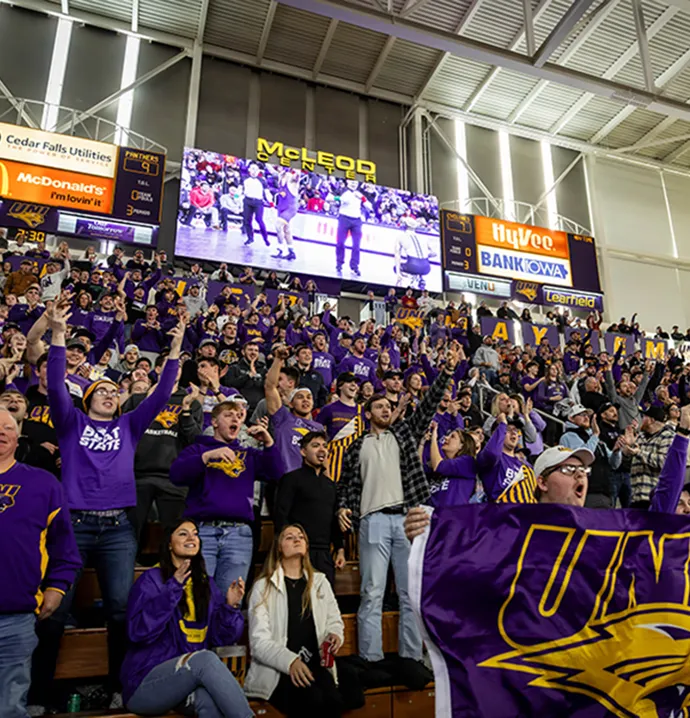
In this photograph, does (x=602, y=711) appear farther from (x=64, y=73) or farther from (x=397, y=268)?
(x=64, y=73)

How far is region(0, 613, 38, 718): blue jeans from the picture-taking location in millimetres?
2354

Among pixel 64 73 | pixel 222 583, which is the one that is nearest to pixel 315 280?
pixel 64 73

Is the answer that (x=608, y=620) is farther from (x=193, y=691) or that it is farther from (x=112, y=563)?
(x=112, y=563)

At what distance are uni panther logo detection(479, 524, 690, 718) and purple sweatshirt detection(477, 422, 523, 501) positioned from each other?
2.09 metres

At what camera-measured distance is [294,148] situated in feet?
58.0

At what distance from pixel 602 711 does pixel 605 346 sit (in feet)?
46.5

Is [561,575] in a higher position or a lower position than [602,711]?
higher

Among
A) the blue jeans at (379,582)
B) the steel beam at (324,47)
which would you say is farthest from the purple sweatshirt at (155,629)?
the steel beam at (324,47)

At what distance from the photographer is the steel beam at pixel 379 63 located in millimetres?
17766

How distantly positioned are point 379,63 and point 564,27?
26.7 feet

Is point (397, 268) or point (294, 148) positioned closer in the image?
point (397, 268)

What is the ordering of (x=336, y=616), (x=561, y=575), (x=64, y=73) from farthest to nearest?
(x=64, y=73)
(x=336, y=616)
(x=561, y=575)

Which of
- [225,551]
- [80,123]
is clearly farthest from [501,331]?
[225,551]

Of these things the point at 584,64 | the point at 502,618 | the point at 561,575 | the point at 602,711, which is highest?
the point at 584,64
